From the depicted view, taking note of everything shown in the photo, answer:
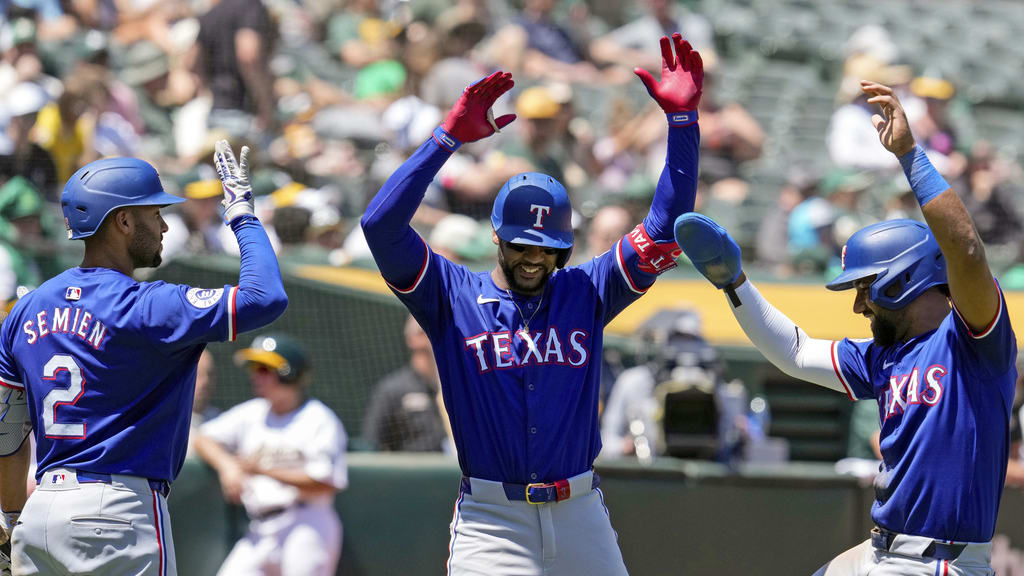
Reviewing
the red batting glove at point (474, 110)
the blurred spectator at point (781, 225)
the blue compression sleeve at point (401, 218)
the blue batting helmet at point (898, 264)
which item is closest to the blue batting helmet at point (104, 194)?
the blue compression sleeve at point (401, 218)

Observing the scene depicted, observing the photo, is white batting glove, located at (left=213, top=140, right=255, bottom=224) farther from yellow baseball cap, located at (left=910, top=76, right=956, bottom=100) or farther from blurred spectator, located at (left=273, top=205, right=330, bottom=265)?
yellow baseball cap, located at (left=910, top=76, right=956, bottom=100)

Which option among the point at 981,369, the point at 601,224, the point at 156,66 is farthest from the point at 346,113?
Answer: the point at 981,369

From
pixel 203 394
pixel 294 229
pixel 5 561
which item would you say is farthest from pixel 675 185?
pixel 294 229

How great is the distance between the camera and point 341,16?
11.4 meters

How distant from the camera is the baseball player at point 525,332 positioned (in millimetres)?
3977

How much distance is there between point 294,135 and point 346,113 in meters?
0.48

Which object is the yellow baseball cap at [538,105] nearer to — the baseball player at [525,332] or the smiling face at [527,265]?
the baseball player at [525,332]

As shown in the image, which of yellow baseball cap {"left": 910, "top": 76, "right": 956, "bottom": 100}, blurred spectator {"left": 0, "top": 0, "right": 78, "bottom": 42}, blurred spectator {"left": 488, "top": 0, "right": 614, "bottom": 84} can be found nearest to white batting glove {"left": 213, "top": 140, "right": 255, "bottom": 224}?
blurred spectator {"left": 0, "top": 0, "right": 78, "bottom": 42}

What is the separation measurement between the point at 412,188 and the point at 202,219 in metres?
4.28

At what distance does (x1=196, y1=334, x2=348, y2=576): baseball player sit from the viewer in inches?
237

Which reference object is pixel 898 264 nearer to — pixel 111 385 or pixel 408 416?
pixel 111 385

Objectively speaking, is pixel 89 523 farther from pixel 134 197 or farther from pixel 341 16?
pixel 341 16

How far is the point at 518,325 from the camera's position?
410 centimetres

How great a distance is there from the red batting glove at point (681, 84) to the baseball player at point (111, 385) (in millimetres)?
1311
